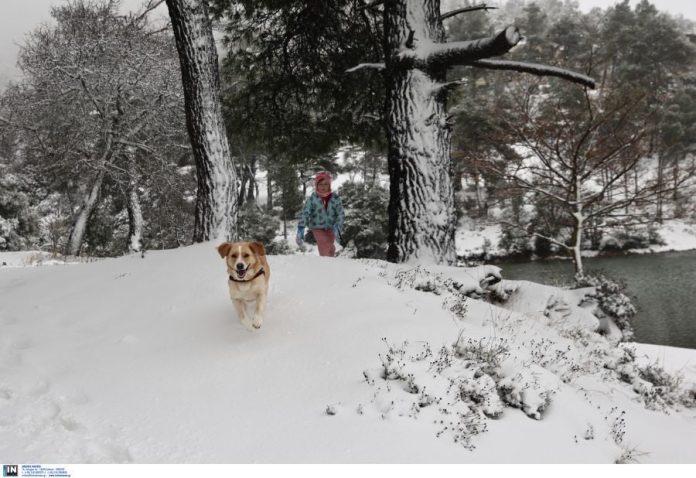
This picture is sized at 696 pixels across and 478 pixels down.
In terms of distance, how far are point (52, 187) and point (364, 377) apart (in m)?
26.4

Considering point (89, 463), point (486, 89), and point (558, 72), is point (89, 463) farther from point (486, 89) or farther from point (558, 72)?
point (486, 89)

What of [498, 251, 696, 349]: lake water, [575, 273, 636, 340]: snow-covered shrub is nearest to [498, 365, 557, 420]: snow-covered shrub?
[575, 273, 636, 340]: snow-covered shrub

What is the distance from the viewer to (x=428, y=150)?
6.05m

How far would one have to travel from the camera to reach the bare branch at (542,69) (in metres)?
5.74

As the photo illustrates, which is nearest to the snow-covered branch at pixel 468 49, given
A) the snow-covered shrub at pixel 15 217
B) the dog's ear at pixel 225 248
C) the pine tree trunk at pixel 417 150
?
the pine tree trunk at pixel 417 150

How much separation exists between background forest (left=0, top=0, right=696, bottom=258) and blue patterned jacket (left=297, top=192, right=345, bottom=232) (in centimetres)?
151

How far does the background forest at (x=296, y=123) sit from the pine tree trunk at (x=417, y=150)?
0.48m

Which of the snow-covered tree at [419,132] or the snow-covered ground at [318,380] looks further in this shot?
the snow-covered tree at [419,132]

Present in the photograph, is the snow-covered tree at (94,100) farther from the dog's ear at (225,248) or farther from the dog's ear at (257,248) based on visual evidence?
the dog's ear at (257,248)

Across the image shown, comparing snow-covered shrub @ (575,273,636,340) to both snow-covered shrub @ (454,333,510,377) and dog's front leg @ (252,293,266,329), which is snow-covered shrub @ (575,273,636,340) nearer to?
snow-covered shrub @ (454,333,510,377)

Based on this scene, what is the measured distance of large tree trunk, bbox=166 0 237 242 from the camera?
649 cm

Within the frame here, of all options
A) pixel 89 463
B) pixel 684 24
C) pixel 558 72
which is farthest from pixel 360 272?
pixel 684 24

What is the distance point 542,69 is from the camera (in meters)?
5.80

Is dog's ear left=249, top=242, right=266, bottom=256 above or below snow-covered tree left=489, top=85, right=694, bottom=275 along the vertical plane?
below
